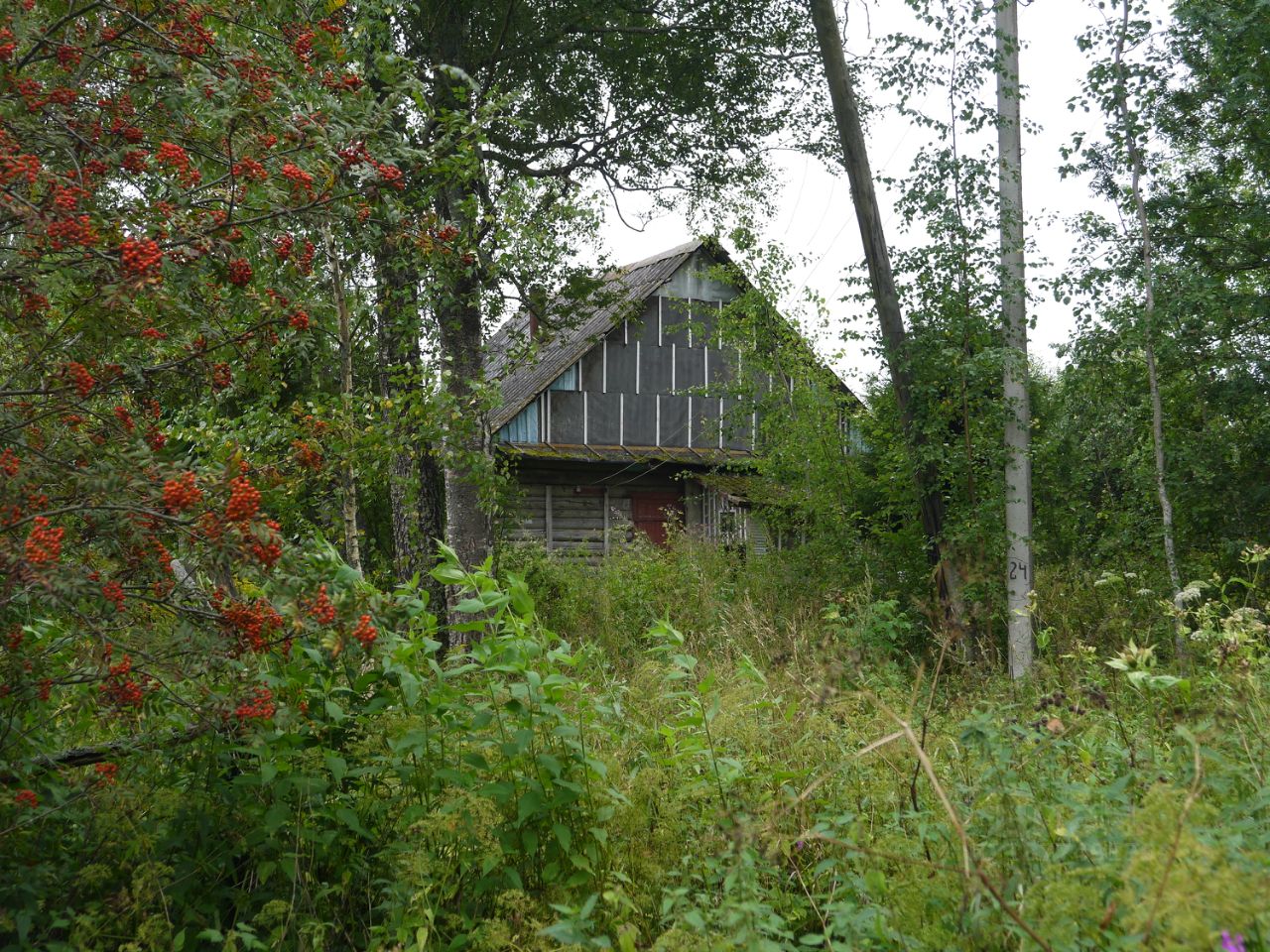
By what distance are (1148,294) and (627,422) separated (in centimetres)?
1143

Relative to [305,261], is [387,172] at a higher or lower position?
higher

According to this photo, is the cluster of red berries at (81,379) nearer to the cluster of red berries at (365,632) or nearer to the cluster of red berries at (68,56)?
the cluster of red berries at (68,56)

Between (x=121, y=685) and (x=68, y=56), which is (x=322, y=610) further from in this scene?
(x=68, y=56)

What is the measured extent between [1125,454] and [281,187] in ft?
36.9

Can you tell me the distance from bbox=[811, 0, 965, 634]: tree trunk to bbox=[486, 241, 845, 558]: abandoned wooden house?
9623 mm

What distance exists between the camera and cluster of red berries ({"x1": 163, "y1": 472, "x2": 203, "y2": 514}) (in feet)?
9.05

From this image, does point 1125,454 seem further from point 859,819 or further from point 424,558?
point 859,819

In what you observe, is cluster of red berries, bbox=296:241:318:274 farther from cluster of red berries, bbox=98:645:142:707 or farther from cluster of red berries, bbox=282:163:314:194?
cluster of red berries, bbox=98:645:142:707

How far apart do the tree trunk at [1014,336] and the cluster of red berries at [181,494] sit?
294 inches

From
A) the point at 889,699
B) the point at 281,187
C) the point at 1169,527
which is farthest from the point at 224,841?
the point at 1169,527

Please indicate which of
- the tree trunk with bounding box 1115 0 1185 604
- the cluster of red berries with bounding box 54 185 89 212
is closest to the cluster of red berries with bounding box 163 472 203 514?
the cluster of red berries with bounding box 54 185 89 212

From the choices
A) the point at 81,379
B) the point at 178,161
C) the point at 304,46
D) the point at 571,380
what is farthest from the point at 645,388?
the point at 81,379

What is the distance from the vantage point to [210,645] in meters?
3.04

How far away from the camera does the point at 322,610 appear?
2814 millimetres
